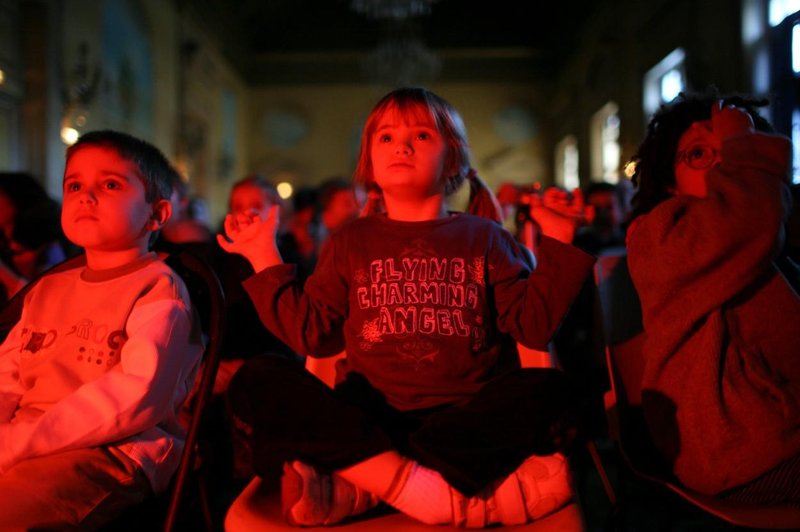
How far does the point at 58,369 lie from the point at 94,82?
7.05m

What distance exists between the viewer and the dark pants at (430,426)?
1.15m

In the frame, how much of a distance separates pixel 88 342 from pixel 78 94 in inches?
271

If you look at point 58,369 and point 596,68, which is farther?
point 596,68

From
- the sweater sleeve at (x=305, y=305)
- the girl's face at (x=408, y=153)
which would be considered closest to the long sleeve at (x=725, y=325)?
the girl's face at (x=408, y=153)

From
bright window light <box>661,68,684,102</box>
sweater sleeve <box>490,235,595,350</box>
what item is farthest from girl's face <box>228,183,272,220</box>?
bright window light <box>661,68,684,102</box>

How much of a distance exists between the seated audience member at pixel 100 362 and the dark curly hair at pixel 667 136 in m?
1.17

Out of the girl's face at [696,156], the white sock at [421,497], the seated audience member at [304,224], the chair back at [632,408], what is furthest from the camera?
the seated audience member at [304,224]

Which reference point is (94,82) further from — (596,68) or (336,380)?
(596,68)

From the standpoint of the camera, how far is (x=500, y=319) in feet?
4.97

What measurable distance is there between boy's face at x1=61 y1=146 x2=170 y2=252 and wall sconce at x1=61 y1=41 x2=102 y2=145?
6.39 meters

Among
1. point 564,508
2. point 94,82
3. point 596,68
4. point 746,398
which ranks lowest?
point 564,508

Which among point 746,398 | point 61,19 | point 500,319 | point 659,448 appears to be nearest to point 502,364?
point 500,319

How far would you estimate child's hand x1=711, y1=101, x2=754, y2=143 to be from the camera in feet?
4.70

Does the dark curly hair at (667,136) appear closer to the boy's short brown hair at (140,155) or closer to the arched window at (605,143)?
the boy's short brown hair at (140,155)
